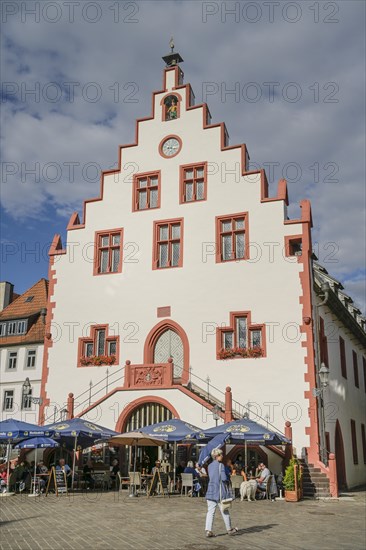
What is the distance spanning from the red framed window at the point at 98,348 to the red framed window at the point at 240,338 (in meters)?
5.12

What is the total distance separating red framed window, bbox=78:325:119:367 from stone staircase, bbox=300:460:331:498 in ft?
32.3

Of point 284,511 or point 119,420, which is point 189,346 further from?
point 284,511

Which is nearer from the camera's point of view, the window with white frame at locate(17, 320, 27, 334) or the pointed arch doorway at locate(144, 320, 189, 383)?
the pointed arch doorway at locate(144, 320, 189, 383)

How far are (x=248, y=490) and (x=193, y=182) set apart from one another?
14.6 meters

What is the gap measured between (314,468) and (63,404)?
39.0 feet

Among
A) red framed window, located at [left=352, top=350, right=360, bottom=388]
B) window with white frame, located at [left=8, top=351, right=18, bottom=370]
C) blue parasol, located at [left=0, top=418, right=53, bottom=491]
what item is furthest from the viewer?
window with white frame, located at [left=8, top=351, right=18, bottom=370]

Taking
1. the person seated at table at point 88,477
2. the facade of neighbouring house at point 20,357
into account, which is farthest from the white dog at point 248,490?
the facade of neighbouring house at point 20,357

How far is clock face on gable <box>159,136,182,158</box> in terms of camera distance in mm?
29688

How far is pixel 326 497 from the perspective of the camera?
21250 millimetres

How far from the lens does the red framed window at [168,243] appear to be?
28.2 meters

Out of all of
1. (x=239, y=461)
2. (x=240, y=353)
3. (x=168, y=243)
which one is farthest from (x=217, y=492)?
(x=168, y=243)

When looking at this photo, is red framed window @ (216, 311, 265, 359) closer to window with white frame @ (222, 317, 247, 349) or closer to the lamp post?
window with white frame @ (222, 317, 247, 349)

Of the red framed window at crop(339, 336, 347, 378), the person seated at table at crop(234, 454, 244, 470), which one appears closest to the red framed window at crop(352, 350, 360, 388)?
the red framed window at crop(339, 336, 347, 378)

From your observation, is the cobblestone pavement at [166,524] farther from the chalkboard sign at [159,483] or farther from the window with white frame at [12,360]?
the window with white frame at [12,360]
